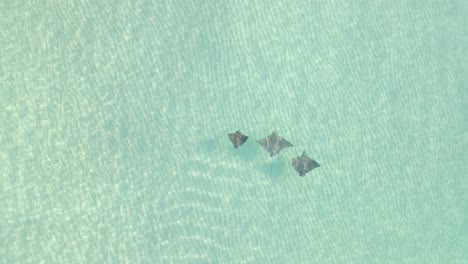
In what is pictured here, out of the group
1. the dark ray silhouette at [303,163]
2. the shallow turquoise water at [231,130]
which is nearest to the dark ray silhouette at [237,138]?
the shallow turquoise water at [231,130]

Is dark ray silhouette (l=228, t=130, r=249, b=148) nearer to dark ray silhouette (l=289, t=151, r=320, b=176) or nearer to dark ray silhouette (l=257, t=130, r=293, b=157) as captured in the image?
dark ray silhouette (l=257, t=130, r=293, b=157)

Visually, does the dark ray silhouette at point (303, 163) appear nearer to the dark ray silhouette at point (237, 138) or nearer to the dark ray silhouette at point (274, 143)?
the dark ray silhouette at point (274, 143)

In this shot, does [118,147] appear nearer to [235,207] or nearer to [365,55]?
[235,207]

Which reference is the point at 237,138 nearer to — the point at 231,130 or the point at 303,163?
the point at 231,130

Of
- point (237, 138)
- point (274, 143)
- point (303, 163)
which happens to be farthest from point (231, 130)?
point (303, 163)

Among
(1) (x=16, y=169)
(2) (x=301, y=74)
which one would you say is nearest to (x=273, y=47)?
(2) (x=301, y=74)

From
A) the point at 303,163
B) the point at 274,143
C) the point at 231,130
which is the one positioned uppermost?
the point at 231,130
